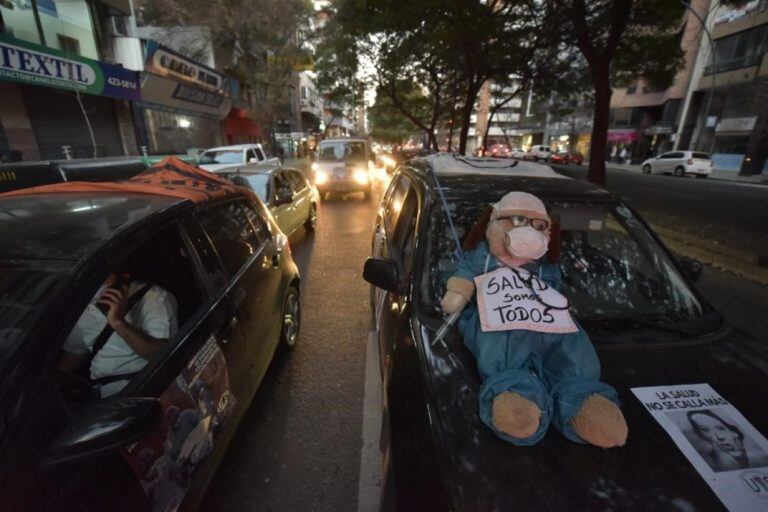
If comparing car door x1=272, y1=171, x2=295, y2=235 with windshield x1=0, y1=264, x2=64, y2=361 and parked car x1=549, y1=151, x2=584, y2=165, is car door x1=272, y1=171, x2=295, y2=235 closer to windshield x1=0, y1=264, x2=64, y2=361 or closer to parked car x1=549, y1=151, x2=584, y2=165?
windshield x1=0, y1=264, x2=64, y2=361

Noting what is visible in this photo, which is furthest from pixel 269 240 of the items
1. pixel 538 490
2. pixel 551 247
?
pixel 538 490

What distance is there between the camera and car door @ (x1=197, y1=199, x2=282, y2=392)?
2.38 m

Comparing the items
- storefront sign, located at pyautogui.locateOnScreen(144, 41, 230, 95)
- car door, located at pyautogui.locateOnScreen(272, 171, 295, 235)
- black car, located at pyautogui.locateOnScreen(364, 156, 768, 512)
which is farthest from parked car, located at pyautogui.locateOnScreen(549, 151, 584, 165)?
black car, located at pyautogui.locateOnScreen(364, 156, 768, 512)

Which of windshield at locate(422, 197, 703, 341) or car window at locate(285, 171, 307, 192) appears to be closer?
windshield at locate(422, 197, 703, 341)

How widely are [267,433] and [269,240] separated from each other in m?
1.57

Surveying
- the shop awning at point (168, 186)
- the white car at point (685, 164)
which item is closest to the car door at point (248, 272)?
the shop awning at point (168, 186)

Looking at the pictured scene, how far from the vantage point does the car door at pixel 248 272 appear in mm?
2375

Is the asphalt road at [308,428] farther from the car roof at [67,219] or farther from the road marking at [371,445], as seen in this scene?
the car roof at [67,219]

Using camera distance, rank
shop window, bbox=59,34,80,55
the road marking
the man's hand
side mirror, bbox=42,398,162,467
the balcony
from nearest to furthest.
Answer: side mirror, bbox=42,398,162,467 < the man's hand < the road marking < shop window, bbox=59,34,80,55 < the balcony

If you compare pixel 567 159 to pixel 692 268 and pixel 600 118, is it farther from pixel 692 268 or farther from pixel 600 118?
pixel 692 268

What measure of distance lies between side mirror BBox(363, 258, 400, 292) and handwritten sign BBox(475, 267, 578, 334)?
55 centimetres

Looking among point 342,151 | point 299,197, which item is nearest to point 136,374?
point 299,197

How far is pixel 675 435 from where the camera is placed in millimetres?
1374

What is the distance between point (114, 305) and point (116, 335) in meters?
0.21
